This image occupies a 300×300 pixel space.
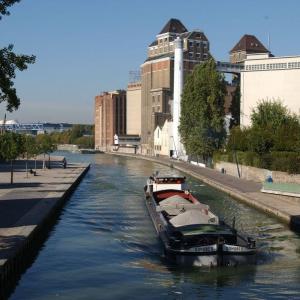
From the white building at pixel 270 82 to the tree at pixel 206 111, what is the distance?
306 centimetres

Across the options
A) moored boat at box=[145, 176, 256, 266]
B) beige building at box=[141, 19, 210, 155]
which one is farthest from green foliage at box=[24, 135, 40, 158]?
beige building at box=[141, 19, 210, 155]

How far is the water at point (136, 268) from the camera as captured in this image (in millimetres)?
17594

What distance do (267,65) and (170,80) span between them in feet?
243

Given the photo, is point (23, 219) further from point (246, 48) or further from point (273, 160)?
point (246, 48)

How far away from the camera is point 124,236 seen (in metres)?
26.7

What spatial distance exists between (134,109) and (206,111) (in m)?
104

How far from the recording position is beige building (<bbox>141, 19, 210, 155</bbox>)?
147625 mm

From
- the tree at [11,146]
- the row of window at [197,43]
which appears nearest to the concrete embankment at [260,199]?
the tree at [11,146]

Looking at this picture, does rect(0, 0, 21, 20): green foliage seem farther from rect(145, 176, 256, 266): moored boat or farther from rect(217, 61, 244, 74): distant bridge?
rect(217, 61, 244, 74): distant bridge

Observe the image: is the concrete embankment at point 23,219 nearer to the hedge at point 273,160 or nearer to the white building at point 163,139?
the hedge at point 273,160

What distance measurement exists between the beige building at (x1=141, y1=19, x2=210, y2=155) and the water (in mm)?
113262

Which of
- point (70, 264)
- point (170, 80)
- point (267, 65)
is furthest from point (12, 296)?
point (170, 80)

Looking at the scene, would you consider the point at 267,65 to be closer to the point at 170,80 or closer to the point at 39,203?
the point at 39,203

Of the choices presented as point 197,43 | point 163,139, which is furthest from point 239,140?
point 197,43
